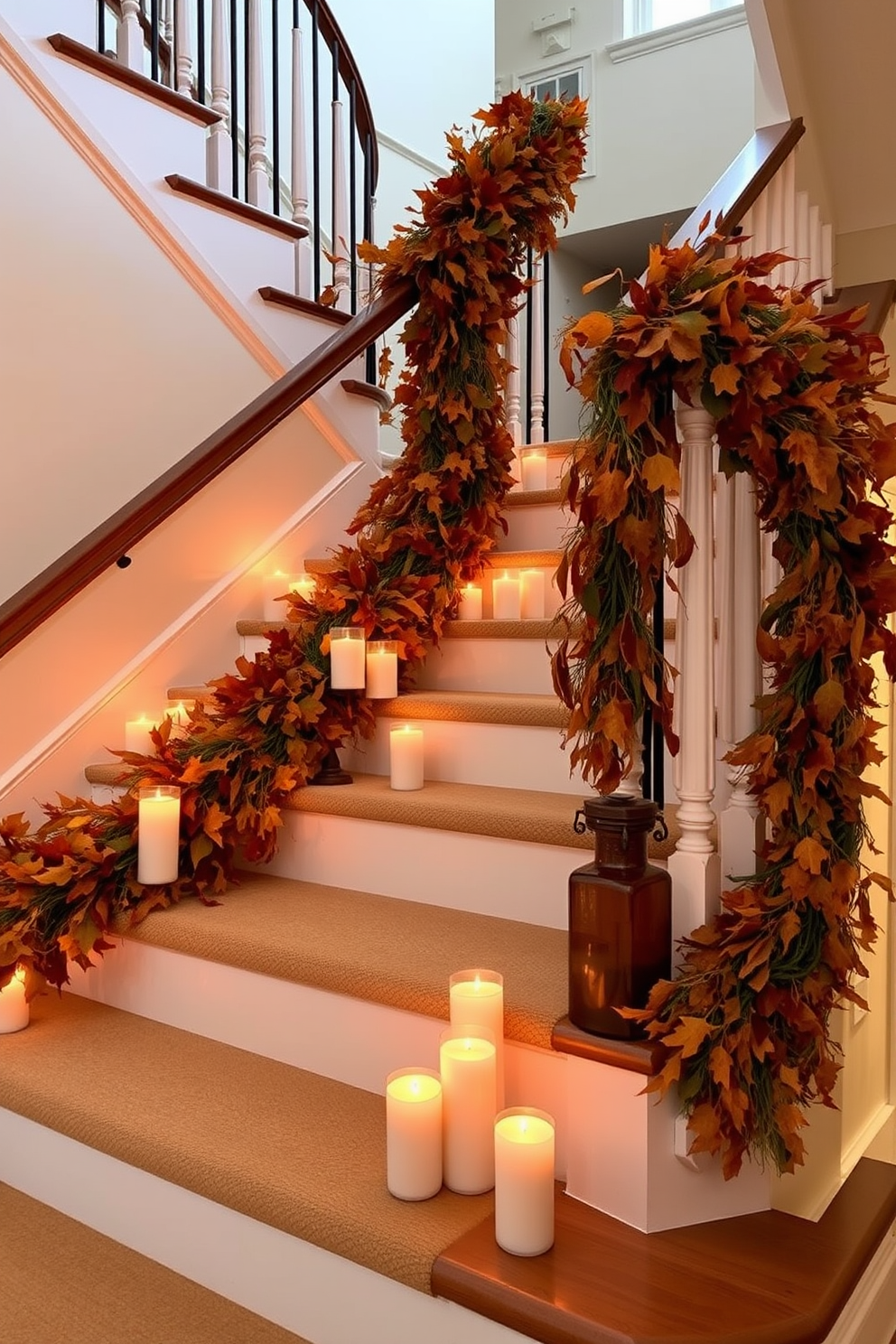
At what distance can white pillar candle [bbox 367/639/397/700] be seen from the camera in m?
2.25

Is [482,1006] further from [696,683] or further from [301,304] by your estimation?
[301,304]

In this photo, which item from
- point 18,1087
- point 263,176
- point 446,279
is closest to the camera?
point 18,1087

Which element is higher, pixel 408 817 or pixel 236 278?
pixel 236 278

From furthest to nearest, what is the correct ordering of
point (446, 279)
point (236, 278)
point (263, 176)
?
point (263, 176) → point (236, 278) → point (446, 279)

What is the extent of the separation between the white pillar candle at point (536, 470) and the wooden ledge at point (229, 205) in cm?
112

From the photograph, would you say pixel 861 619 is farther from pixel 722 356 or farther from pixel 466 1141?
pixel 466 1141

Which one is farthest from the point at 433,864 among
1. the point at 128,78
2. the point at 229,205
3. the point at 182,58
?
the point at 182,58

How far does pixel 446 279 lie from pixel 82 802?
155 cm

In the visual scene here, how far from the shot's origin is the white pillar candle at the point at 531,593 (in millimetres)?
2617

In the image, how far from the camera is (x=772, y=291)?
3.94 ft

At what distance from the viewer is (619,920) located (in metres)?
1.24

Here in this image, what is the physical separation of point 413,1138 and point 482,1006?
19 centimetres

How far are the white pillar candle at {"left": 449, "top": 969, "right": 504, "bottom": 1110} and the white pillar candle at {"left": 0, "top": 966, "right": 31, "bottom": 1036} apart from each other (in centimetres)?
88

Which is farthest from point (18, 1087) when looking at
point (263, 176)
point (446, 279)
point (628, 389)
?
point (263, 176)
